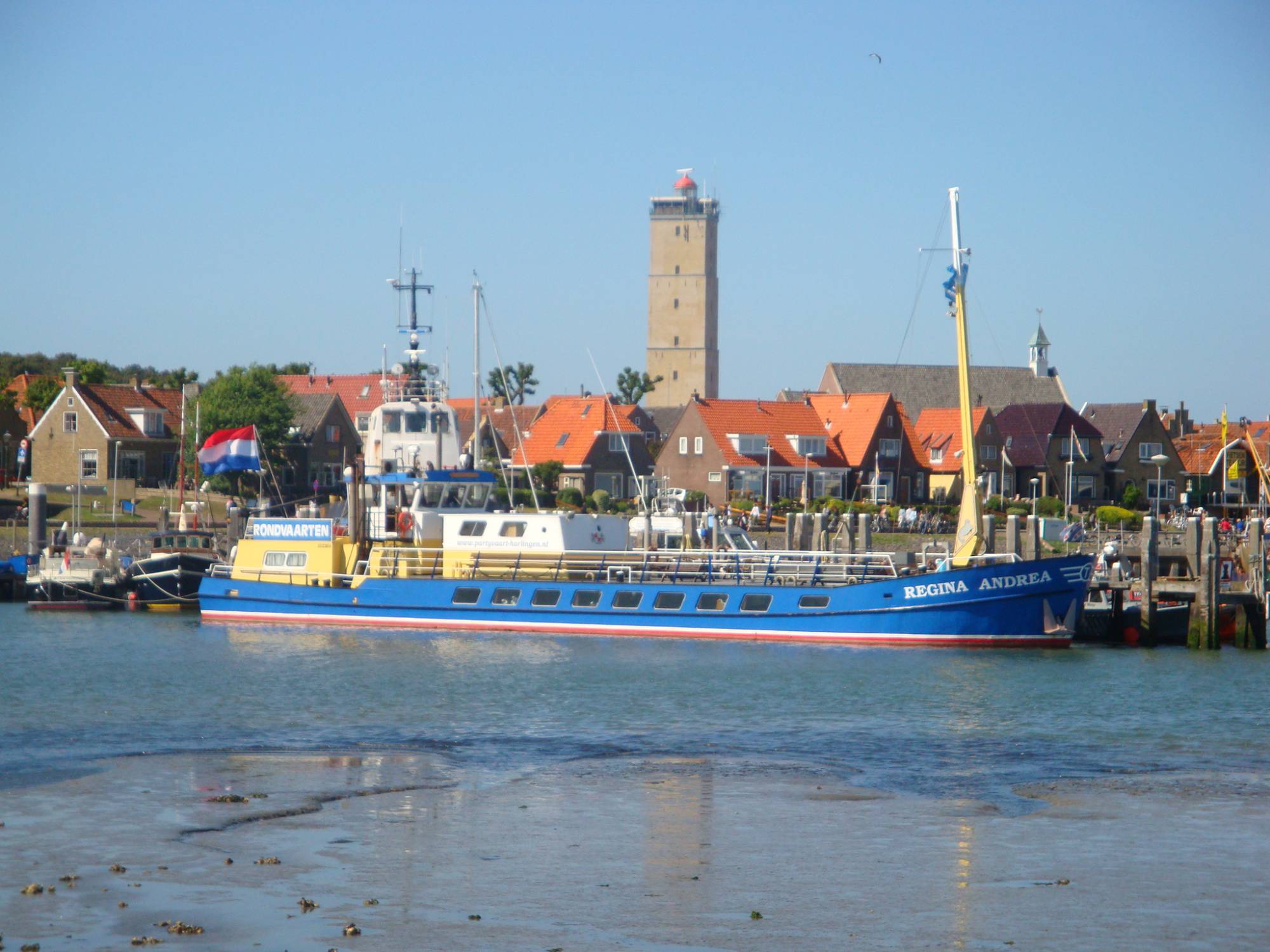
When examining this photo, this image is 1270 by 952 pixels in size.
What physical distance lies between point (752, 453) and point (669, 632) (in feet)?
152

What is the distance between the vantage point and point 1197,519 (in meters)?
42.4

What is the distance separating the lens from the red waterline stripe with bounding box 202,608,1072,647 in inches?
1479

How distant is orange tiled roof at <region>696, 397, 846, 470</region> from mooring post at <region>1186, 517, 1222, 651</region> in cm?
4397

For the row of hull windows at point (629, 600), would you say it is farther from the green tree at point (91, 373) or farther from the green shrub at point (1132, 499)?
the green tree at point (91, 373)

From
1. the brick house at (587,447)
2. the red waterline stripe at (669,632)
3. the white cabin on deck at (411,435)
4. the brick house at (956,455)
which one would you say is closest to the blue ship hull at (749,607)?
the red waterline stripe at (669,632)

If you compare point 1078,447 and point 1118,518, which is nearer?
point 1118,518

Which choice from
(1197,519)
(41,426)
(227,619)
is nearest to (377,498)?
(227,619)

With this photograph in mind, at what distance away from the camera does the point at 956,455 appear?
8781cm

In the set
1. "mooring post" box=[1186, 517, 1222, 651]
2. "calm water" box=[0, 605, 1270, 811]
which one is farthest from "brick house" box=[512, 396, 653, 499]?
"mooring post" box=[1186, 517, 1222, 651]

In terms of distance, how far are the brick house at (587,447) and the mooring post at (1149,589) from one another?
48.7 metres

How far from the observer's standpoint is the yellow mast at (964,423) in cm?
3853

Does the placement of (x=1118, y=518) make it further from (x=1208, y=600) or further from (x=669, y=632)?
(x=669, y=632)

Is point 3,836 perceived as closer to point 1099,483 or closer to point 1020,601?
point 1020,601

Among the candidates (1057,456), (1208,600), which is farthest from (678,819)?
(1057,456)
